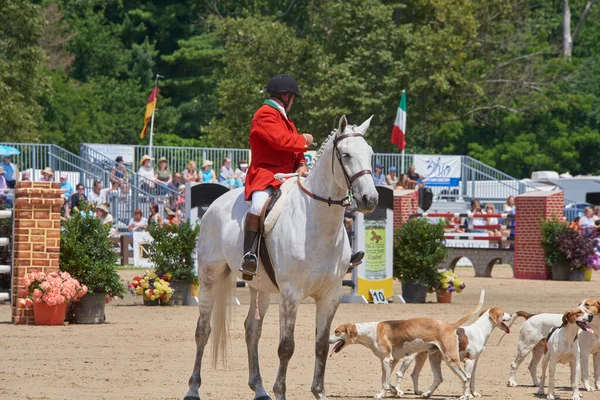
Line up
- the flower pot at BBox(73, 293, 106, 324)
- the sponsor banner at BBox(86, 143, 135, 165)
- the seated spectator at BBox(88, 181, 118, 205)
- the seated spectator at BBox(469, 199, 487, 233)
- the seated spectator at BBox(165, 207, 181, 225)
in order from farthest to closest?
1. the sponsor banner at BBox(86, 143, 135, 165)
2. the seated spectator at BBox(469, 199, 487, 233)
3. the seated spectator at BBox(88, 181, 118, 205)
4. the seated spectator at BBox(165, 207, 181, 225)
5. the flower pot at BBox(73, 293, 106, 324)

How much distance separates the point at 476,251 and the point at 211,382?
59.4ft

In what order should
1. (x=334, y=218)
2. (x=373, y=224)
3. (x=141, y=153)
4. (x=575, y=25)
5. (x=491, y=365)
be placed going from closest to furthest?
1. (x=334, y=218)
2. (x=491, y=365)
3. (x=373, y=224)
4. (x=141, y=153)
5. (x=575, y=25)

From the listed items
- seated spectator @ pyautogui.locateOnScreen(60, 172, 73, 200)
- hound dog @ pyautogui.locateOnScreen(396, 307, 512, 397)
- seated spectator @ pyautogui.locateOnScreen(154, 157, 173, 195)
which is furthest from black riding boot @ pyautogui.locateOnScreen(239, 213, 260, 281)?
seated spectator @ pyautogui.locateOnScreen(154, 157, 173, 195)

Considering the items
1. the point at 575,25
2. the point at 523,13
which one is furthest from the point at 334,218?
the point at 575,25

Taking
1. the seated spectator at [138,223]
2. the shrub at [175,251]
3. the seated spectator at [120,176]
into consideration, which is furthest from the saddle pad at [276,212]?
the seated spectator at [120,176]

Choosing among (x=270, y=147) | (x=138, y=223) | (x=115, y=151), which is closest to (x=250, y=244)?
(x=270, y=147)

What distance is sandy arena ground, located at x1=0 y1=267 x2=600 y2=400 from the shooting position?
1076cm

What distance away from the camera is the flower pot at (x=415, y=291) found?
20.8 m

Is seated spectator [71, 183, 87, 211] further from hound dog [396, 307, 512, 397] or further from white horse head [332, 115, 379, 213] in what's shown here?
white horse head [332, 115, 379, 213]

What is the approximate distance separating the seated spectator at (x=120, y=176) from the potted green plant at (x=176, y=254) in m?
10.4

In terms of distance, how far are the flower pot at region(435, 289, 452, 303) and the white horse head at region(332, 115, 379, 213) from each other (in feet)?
37.1

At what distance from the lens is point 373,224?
2039 centimetres

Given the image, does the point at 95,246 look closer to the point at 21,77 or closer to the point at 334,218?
the point at 334,218

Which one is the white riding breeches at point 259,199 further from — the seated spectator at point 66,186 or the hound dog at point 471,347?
the seated spectator at point 66,186
